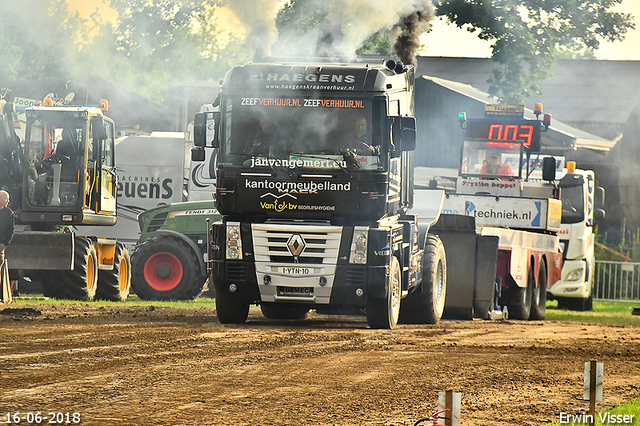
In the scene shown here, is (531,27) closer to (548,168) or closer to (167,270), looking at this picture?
(548,168)

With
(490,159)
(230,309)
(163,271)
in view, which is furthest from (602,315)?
(230,309)

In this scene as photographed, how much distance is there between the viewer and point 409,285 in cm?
1407

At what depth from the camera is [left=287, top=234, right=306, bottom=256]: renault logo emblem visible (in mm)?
12844

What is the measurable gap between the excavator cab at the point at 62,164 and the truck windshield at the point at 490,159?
283 inches

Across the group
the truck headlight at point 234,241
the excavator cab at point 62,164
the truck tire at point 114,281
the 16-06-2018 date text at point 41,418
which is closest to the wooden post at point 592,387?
the 16-06-2018 date text at point 41,418

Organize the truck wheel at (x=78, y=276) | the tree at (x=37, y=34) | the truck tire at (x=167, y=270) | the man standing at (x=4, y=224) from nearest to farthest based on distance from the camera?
1. the man standing at (x=4, y=224)
2. the tree at (x=37, y=34)
3. the truck wheel at (x=78, y=276)
4. the truck tire at (x=167, y=270)

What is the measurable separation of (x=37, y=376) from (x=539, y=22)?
22983 mm

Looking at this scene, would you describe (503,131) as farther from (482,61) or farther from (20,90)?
(482,61)

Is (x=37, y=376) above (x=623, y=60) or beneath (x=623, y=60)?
beneath

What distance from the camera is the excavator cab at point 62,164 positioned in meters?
17.9

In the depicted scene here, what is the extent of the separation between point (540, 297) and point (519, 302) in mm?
1550

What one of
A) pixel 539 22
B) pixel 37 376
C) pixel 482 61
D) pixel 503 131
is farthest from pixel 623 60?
pixel 37 376

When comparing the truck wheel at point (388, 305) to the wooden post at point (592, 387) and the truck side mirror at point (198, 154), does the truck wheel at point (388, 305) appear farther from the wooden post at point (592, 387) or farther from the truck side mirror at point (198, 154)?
the wooden post at point (592, 387)

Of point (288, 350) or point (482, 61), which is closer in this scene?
point (288, 350)
